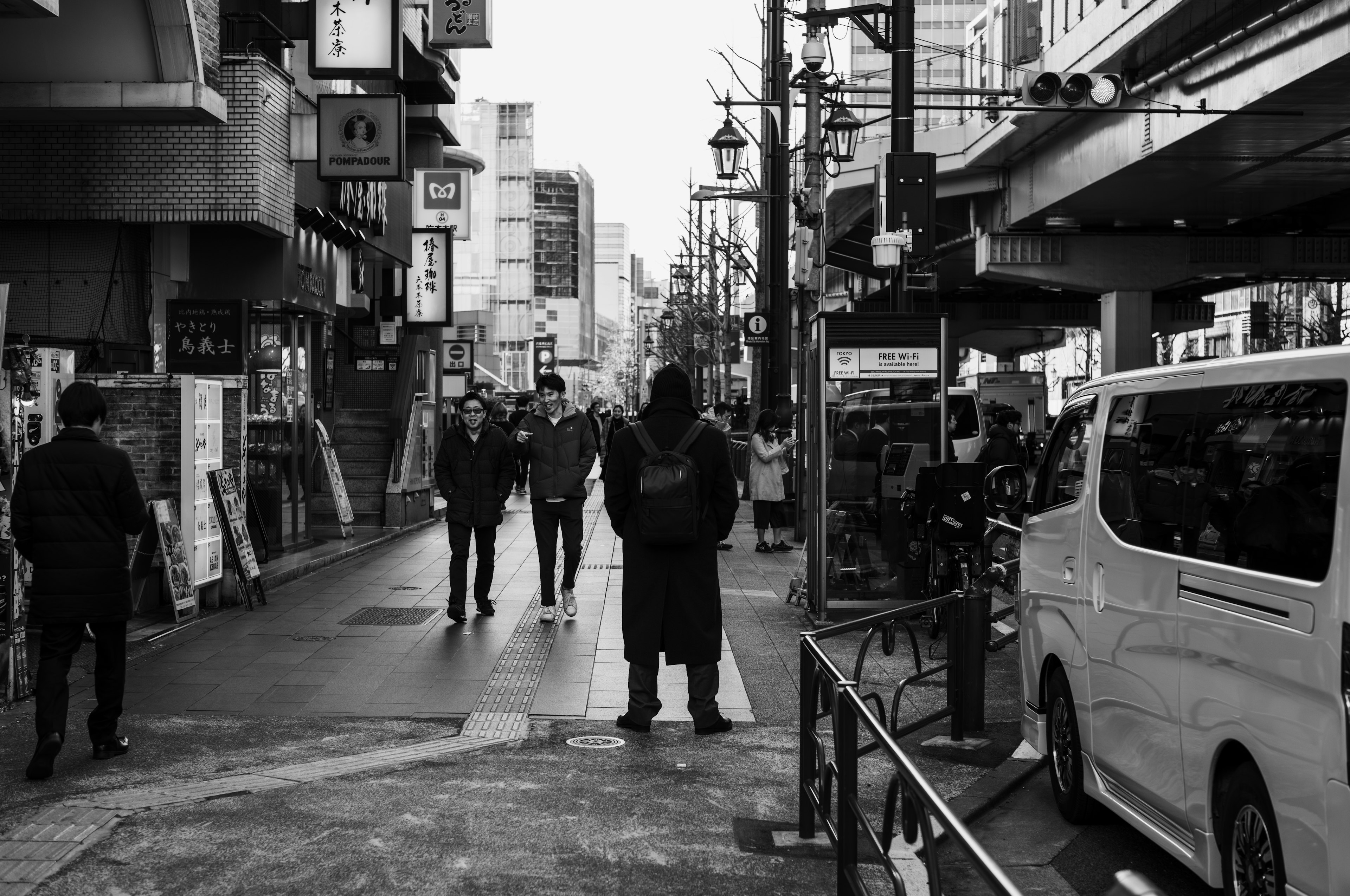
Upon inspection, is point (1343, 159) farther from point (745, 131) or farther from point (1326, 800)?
point (1326, 800)

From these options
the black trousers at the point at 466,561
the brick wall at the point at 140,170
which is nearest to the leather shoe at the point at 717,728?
the black trousers at the point at 466,561

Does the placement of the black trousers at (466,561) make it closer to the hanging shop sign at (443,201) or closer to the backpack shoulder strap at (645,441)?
the backpack shoulder strap at (645,441)

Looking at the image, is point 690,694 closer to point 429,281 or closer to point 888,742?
point 888,742

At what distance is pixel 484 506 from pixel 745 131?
53.5 ft

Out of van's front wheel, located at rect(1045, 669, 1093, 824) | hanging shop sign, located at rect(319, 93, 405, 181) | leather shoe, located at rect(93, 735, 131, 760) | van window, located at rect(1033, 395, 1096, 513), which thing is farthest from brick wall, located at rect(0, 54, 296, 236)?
van's front wheel, located at rect(1045, 669, 1093, 824)

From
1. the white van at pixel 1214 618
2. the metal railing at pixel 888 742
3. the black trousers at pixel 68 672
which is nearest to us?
the metal railing at pixel 888 742

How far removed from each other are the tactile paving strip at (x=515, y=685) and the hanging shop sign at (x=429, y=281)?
1505 centimetres

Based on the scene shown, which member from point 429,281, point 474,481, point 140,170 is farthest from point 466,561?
point 429,281

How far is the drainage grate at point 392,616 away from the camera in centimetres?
1139

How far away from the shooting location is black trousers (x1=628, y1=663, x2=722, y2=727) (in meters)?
7.30

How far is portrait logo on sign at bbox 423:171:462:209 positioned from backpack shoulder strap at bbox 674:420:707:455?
1959cm

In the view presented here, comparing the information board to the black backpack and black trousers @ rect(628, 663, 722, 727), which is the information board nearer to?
black trousers @ rect(628, 663, 722, 727)

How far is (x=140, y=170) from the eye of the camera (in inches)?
546

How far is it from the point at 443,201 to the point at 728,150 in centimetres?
829
